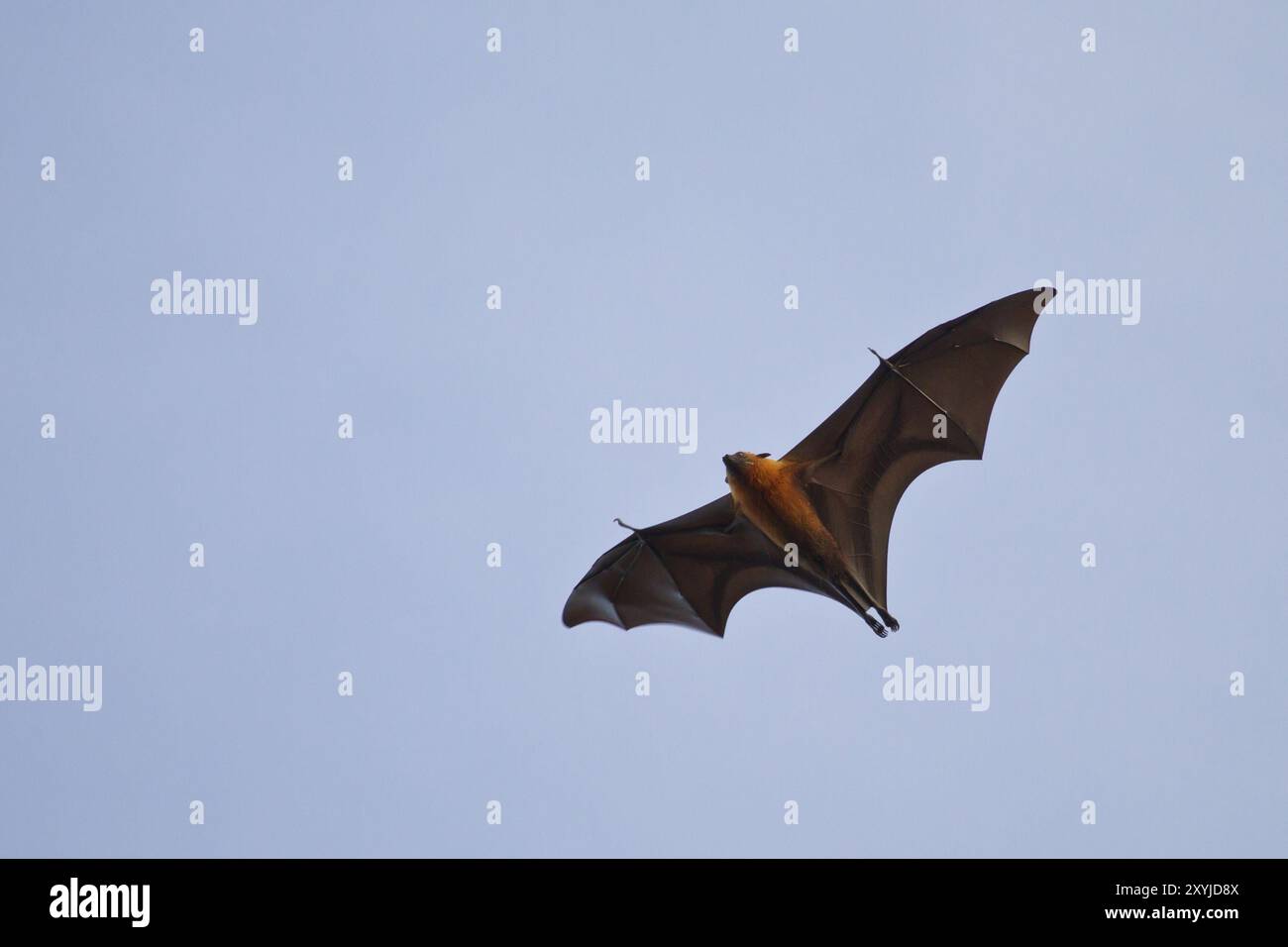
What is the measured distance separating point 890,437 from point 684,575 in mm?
3325

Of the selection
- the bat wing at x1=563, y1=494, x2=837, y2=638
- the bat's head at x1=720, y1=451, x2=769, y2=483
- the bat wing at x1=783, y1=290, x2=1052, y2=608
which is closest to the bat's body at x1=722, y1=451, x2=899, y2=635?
the bat's head at x1=720, y1=451, x2=769, y2=483

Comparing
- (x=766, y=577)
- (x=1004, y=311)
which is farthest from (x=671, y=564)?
(x=1004, y=311)

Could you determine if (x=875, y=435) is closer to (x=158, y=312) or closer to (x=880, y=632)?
(x=880, y=632)

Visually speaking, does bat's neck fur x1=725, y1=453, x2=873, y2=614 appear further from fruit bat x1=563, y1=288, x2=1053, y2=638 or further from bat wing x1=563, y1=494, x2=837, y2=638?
bat wing x1=563, y1=494, x2=837, y2=638

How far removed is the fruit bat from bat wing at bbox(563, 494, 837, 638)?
0.05ft

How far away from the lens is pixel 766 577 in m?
14.5

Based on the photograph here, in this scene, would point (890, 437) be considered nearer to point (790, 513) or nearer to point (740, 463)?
point (790, 513)

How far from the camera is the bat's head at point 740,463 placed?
44.1ft

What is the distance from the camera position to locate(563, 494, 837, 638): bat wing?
14.2 m

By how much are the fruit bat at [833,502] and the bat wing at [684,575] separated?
2 cm

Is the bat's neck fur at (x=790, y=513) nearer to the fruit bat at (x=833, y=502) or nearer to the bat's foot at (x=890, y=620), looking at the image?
the fruit bat at (x=833, y=502)

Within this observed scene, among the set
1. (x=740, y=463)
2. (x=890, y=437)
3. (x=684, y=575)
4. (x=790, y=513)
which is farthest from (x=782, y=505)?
(x=684, y=575)

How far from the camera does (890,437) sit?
1391 centimetres

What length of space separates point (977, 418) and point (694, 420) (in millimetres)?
4725
